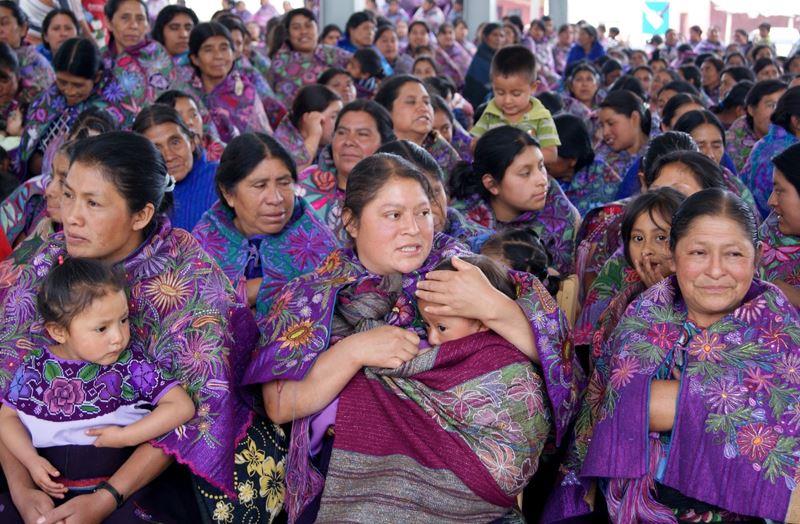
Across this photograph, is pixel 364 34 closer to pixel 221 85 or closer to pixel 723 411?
pixel 221 85

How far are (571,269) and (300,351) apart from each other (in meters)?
2.08

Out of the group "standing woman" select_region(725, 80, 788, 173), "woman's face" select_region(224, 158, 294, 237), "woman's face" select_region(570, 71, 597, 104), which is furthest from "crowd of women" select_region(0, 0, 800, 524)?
"woman's face" select_region(570, 71, 597, 104)

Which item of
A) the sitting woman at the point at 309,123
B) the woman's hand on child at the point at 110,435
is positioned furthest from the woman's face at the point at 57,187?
the sitting woman at the point at 309,123

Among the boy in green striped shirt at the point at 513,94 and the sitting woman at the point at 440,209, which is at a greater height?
the boy in green striped shirt at the point at 513,94

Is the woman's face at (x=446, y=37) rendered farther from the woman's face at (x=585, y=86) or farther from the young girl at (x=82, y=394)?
the young girl at (x=82, y=394)

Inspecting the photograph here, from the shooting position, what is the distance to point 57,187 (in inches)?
137

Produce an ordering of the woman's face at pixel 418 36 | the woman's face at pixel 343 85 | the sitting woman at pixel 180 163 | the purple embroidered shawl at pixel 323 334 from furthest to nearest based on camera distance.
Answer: the woman's face at pixel 418 36 < the woman's face at pixel 343 85 < the sitting woman at pixel 180 163 < the purple embroidered shawl at pixel 323 334

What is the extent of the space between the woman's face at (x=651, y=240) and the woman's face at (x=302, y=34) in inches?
225

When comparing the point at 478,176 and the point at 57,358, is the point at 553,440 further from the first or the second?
the point at 478,176

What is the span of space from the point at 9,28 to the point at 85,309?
5.82 m

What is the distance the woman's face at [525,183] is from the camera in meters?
4.09

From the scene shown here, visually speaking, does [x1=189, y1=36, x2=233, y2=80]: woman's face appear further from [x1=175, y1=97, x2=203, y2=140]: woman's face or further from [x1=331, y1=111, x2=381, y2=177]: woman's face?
[x1=331, y1=111, x2=381, y2=177]: woman's face

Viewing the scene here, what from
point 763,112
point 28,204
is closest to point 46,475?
point 28,204

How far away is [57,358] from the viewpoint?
7.97 feet
